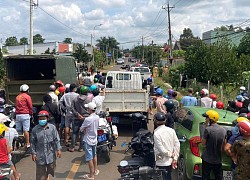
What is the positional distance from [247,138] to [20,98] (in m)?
5.72

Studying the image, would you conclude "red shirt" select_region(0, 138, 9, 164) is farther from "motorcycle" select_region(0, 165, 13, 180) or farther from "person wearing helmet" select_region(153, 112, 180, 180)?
"person wearing helmet" select_region(153, 112, 180, 180)

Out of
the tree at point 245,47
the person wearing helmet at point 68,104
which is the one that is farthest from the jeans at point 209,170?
the tree at point 245,47

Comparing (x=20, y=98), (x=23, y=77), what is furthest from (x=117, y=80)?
(x=20, y=98)

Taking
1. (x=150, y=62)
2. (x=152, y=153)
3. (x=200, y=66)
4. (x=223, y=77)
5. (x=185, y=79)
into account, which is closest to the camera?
(x=152, y=153)

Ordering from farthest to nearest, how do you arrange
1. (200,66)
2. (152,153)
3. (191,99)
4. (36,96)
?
(200,66)
(36,96)
(191,99)
(152,153)

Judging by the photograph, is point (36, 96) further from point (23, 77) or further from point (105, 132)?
point (105, 132)

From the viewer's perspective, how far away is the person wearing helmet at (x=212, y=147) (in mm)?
5645

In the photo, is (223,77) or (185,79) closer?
(223,77)

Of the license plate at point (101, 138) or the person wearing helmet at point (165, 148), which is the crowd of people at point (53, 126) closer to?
the license plate at point (101, 138)

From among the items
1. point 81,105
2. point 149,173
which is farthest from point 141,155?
point 81,105

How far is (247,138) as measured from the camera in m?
4.73

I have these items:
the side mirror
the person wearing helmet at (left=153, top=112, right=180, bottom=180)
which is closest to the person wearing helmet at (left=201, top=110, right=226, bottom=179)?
the person wearing helmet at (left=153, top=112, right=180, bottom=180)

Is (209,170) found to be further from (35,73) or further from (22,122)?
(35,73)

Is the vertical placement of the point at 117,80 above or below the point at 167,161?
above
